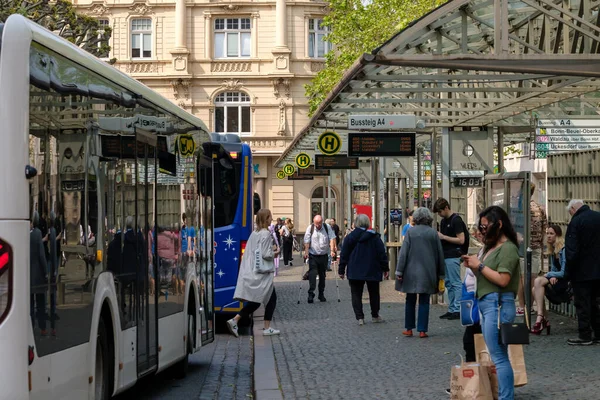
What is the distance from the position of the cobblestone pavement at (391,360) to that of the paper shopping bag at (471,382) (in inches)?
39.6

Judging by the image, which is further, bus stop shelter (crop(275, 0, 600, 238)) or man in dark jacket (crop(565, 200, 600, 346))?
man in dark jacket (crop(565, 200, 600, 346))

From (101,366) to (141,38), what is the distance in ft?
194

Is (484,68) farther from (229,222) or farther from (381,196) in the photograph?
(381,196)

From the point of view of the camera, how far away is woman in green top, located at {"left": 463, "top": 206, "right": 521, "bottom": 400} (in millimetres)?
9750

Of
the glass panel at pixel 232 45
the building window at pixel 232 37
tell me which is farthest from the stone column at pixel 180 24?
the glass panel at pixel 232 45

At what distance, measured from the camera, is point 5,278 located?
656 cm

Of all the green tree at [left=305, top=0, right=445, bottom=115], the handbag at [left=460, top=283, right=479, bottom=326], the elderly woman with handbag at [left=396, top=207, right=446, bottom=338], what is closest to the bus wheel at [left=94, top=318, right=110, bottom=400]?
the handbag at [left=460, top=283, right=479, bottom=326]

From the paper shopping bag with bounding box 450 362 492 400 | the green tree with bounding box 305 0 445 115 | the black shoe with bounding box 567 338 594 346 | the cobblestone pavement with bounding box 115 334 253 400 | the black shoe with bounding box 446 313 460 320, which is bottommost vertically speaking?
the cobblestone pavement with bounding box 115 334 253 400

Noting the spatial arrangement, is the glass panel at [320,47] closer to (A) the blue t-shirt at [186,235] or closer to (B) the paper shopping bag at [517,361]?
(A) the blue t-shirt at [186,235]

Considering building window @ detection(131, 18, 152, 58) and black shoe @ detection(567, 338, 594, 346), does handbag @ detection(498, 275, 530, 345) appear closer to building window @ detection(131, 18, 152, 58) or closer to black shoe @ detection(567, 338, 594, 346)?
black shoe @ detection(567, 338, 594, 346)

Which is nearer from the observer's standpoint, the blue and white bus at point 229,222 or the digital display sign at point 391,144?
the blue and white bus at point 229,222

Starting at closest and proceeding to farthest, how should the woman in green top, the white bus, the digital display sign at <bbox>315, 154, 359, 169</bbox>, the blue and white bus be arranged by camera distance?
1. the white bus
2. the woman in green top
3. the blue and white bus
4. the digital display sign at <bbox>315, 154, 359, 169</bbox>

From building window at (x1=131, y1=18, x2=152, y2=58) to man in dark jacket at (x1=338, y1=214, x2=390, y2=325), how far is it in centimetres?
4842

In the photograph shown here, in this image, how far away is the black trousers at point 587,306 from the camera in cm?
1516
